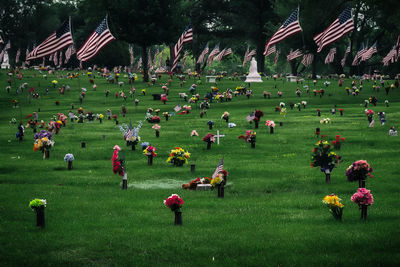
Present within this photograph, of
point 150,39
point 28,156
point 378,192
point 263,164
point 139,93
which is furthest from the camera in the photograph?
point 150,39

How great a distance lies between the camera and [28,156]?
2595cm

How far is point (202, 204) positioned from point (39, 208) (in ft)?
14.5

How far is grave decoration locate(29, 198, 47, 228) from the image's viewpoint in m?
12.9

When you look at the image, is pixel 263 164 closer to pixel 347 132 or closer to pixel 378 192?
pixel 378 192

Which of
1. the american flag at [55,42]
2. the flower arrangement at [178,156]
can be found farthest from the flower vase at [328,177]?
the american flag at [55,42]

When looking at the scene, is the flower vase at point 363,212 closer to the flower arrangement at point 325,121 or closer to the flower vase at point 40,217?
the flower vase at point 40,217

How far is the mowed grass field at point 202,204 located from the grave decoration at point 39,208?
0.20m

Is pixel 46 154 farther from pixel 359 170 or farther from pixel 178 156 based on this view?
pixel 359 170

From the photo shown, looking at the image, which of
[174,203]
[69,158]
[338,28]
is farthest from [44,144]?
[338,28]

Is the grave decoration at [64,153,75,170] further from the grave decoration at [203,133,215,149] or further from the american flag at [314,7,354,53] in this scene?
the american flag at [314,7,354,53]

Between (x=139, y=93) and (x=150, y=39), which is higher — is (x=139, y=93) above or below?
below

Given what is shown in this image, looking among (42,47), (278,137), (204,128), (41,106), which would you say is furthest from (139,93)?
(278,137)

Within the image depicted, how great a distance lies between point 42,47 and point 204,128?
11983 mm

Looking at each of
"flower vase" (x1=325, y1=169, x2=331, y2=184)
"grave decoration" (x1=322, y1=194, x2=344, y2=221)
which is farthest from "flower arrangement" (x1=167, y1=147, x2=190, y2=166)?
"grave decoration" (x1=322, y1=194, x2=344, y2=221)
